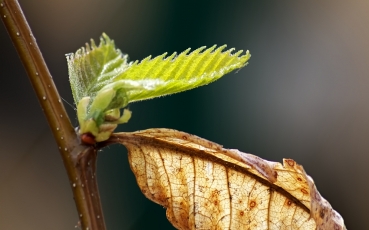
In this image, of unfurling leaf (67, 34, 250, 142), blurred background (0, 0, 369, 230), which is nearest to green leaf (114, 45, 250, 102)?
unfurling leaf (67, 34, 250, 142)

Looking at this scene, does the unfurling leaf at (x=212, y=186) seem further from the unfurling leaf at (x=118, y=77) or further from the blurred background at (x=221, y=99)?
the blurred background at (x=221, y=99)

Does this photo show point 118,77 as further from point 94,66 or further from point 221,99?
point 221,99

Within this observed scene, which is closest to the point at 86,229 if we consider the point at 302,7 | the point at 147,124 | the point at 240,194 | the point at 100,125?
the point at 100,125

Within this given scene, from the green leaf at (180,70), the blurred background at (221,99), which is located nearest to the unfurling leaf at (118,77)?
the green leaf at (180,70)

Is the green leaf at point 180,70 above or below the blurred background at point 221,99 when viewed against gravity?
above

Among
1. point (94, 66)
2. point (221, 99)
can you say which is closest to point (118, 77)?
point (94, 66)

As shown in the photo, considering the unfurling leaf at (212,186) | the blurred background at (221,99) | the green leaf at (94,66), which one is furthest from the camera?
the blurred background at (221,99)
